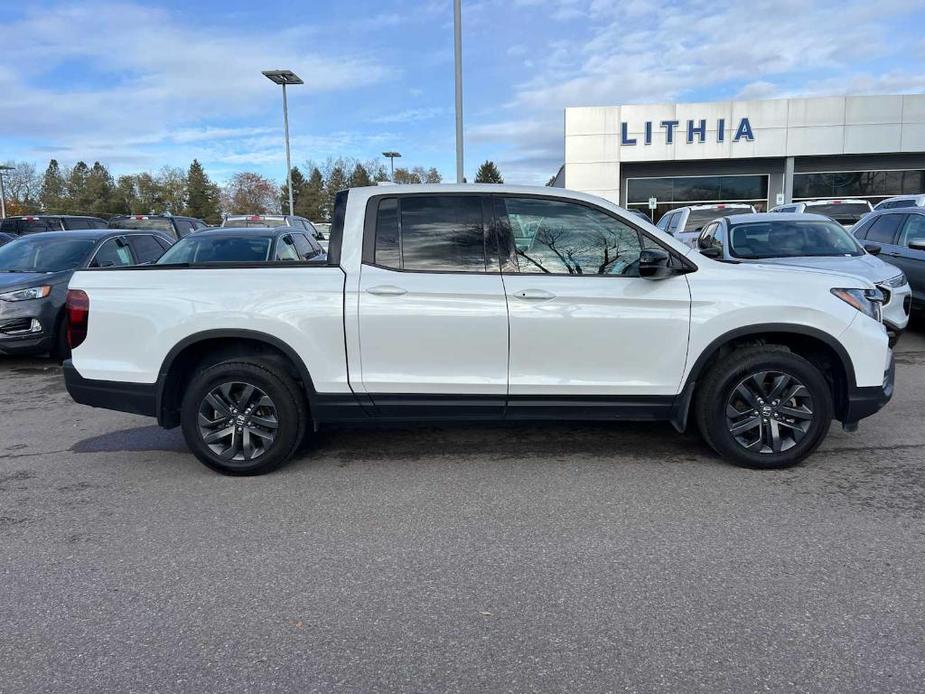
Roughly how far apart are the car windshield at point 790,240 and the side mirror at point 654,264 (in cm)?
487

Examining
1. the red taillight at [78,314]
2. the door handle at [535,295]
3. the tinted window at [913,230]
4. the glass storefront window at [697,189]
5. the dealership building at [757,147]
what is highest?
the dealership building at [757,147]

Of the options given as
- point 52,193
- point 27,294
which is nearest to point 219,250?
point 27,294

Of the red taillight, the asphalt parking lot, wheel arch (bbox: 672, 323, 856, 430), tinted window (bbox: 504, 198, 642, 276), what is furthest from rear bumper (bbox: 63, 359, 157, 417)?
wheel arch (bbox: 672, 323, 856, 430)

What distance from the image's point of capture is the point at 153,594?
123 inches

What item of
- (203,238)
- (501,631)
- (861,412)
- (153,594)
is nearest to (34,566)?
(153,594)

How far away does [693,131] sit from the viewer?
99.3 feet

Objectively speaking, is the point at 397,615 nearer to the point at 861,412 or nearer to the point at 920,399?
the point at 861,412

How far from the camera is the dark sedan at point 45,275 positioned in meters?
Answer: 8.02

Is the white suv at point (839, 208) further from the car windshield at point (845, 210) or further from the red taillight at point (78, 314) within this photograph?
the red taillight at point (78, 314)

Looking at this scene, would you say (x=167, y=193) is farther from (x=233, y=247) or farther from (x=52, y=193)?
(x=233, y=247)

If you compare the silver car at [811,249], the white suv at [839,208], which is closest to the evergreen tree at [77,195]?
the white suv at [839,208]

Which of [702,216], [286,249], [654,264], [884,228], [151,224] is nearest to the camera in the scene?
[654,264]

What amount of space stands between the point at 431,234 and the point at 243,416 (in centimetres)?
176

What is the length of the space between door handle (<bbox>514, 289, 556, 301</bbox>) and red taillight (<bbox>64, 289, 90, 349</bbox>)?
287 centimetres
